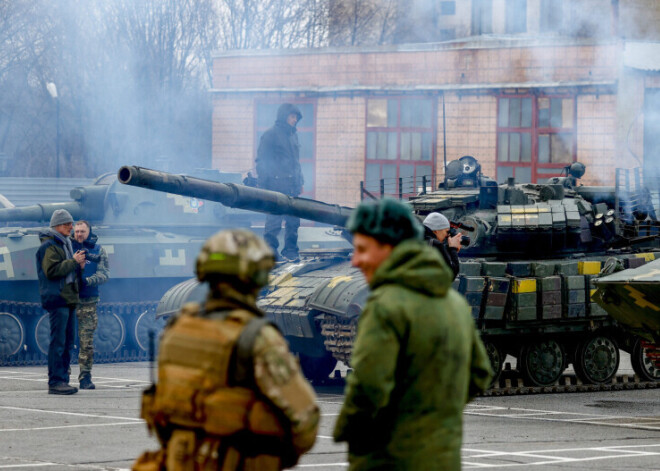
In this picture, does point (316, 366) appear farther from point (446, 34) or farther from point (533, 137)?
point (446, 34)

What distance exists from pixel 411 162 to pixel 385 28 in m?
19.5

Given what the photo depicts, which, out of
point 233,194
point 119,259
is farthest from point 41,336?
point 233,194

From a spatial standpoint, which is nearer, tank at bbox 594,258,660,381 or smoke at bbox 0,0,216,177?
tank at bbox 594,258,660,381

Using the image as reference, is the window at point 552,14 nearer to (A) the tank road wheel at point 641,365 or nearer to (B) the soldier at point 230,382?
(A) the tank road wheel at point 641,365

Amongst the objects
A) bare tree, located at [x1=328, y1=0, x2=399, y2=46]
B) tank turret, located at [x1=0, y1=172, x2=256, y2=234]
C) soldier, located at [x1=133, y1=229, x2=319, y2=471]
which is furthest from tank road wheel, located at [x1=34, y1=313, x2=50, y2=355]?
bare tree, located at [x1=328, y1=0, x2=399, y2=46]

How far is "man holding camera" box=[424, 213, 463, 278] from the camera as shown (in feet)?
37.6

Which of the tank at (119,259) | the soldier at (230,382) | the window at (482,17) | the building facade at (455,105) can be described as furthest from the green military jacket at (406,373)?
the window at (482,17)

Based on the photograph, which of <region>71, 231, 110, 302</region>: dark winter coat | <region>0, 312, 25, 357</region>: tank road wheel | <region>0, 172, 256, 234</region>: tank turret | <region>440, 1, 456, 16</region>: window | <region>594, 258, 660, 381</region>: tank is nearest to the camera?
<region>594, 258, 660, 381</region>: tank

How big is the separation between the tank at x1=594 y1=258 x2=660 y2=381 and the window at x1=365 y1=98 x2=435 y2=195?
56.0 feet

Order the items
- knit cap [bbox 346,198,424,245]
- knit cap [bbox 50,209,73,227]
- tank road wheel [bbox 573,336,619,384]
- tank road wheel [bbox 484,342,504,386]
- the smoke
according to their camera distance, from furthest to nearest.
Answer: the smoke
tank road wheel [bbox 573,336,619,384]
tank road wheel [bbox 484,342,504,386]
knit cap [bbox 50,209,73,227]
knit cap [bbox 346,198,424,245]

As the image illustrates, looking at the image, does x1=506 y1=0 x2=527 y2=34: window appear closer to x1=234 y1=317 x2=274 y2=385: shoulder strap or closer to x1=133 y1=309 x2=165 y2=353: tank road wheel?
x1=133 y1=309 x2=165 y2=353: tank road wheel

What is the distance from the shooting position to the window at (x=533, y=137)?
1156 inches

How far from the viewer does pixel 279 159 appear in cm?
1673

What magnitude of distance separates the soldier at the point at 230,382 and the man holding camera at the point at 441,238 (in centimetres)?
696
